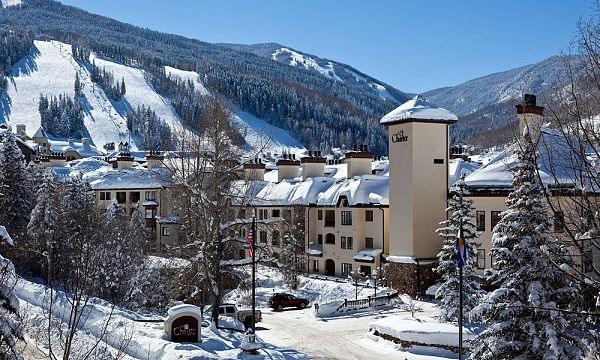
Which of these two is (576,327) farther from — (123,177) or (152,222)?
Answer: (123,177)

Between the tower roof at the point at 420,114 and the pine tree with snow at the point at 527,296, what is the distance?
77.3 feet

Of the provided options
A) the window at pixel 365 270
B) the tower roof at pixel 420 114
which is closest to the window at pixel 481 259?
the tower roof at pixel 420 114

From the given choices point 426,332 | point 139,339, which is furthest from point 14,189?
point 426,332

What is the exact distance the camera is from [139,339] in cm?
2533

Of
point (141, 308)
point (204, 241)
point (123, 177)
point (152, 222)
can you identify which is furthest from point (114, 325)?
point (123, 177)

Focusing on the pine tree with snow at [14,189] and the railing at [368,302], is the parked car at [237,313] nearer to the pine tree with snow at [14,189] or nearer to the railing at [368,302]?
the railing at [368,302]

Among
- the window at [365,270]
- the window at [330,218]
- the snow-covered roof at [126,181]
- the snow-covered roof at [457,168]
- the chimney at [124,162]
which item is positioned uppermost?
the chimney at [124,162]

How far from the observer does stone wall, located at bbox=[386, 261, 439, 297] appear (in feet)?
142

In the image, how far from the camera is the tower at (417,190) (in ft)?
144

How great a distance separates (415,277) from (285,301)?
882cm

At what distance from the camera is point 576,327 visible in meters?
19.9

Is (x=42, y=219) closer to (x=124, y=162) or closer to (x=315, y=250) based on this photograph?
(x=315, y=250)

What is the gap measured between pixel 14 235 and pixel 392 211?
1029 inches

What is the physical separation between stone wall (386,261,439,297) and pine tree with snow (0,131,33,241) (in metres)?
26.3
